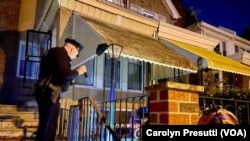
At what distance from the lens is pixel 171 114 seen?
2111mm

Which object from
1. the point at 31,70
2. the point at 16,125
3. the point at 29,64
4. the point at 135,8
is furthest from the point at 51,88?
the point at 135,8

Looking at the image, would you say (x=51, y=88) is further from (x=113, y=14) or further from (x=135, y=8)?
(x=135, y=8)

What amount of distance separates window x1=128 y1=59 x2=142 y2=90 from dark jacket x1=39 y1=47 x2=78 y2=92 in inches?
308

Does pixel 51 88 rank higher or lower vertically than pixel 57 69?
lower

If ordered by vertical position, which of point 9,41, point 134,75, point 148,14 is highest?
point 148,14

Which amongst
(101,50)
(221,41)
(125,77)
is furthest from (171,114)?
(221,41)

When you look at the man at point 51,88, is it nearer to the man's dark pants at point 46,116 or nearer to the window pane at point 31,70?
the man's dark pants at point 46,116

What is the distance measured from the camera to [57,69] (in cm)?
371

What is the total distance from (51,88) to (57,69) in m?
0.30

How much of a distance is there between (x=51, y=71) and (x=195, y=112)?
7.74 feet

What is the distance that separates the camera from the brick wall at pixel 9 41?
10.3 metres

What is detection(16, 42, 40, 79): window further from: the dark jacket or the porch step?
the dark jacket

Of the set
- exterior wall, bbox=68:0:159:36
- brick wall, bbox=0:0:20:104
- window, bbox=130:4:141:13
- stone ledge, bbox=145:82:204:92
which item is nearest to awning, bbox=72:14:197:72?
exterior wall, bbox=68:0:159:36

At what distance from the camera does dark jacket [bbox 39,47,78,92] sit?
3.71 m
